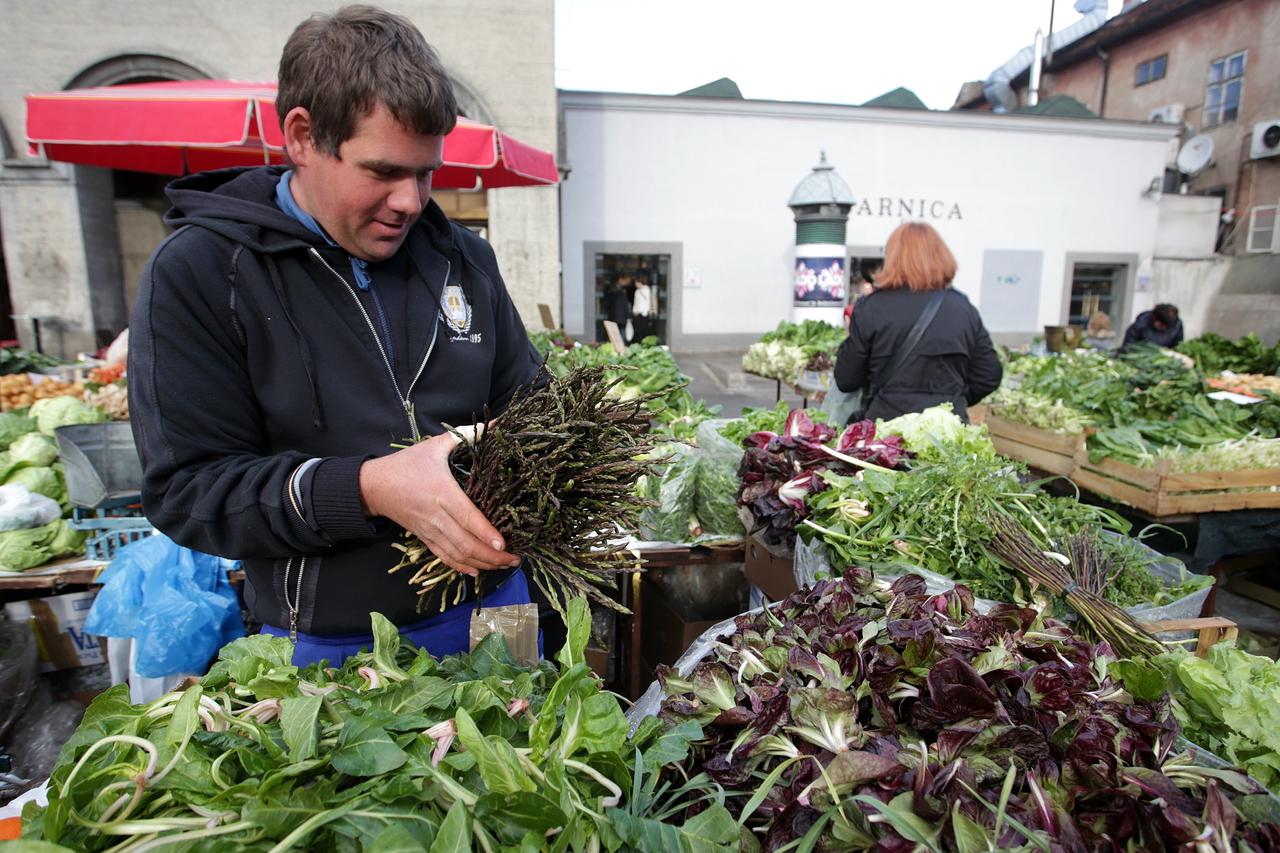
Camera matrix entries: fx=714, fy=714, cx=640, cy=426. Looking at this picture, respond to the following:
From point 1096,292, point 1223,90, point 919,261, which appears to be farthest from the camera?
point 1223,90

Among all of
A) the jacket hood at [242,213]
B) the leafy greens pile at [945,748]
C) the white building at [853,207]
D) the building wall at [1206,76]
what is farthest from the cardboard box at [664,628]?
the building wall at [1206,76]

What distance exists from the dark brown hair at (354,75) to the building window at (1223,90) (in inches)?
1023

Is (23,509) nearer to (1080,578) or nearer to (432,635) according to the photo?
(432,635)

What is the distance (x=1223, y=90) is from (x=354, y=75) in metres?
26.7

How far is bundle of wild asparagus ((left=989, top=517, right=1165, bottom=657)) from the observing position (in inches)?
64.9

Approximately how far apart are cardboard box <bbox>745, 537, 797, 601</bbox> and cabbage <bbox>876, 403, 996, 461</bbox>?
0.67 meters

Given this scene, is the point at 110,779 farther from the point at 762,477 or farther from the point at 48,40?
the point at 48,40

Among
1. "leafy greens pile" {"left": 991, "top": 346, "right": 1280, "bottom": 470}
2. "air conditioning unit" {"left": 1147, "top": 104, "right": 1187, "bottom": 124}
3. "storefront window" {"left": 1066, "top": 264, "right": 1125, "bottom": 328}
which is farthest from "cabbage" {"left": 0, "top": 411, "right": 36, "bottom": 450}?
"air conditioning unit" {"left": 1147, "top": 104, "right": 1187, "bottom": 124}

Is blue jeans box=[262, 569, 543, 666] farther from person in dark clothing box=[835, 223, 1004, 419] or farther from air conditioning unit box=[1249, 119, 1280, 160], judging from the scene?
air conditioning unit box=[1249, 119, 1280, 160]

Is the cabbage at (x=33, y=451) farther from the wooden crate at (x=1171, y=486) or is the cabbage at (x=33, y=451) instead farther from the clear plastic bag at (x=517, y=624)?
the wooden crate at (x=1171, y=486)

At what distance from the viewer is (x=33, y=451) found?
11.9 feet

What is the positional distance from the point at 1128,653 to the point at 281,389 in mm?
1949

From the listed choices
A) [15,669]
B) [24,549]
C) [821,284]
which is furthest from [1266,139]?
[15,669]

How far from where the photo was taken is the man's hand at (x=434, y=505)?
124cm
